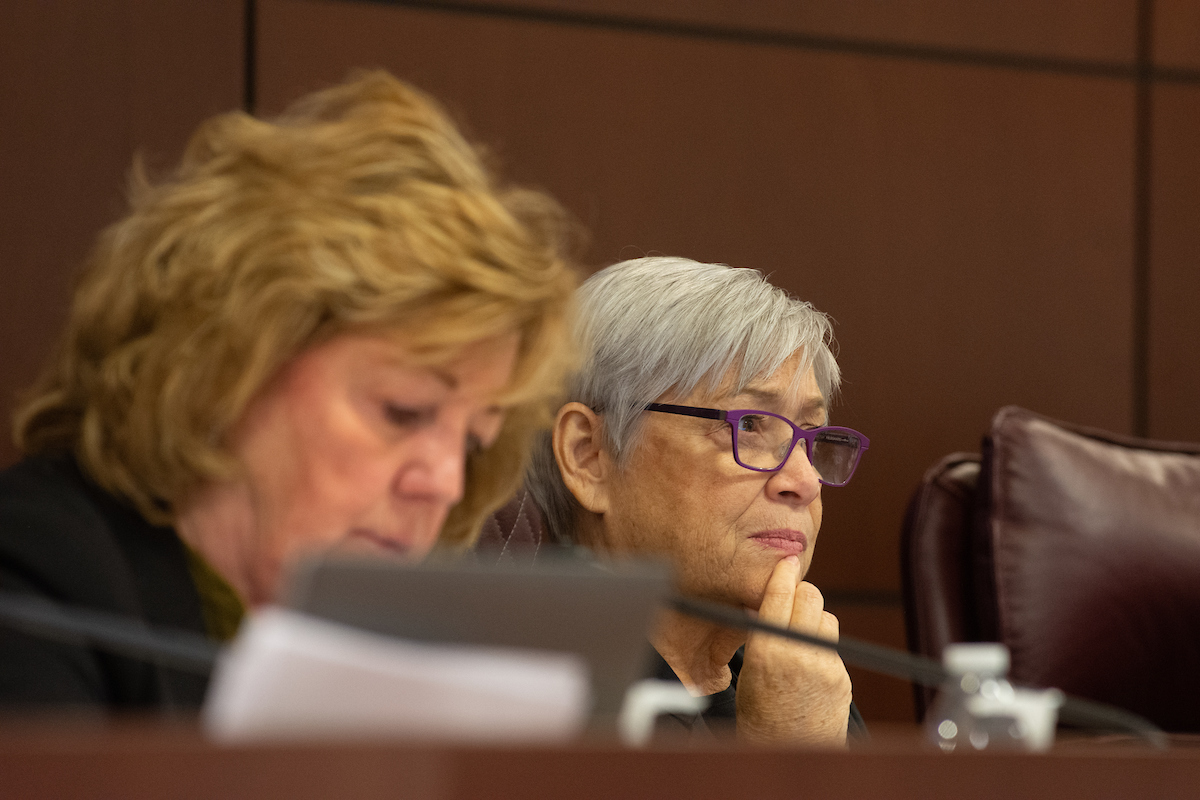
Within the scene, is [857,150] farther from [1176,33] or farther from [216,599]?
[216,599]

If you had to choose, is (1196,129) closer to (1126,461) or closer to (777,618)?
(1126,461)

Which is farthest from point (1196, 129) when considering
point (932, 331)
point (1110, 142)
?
point (932, 331)

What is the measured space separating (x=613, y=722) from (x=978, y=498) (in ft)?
4.76

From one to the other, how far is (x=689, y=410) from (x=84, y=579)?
96cm

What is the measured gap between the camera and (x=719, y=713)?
1787 mm

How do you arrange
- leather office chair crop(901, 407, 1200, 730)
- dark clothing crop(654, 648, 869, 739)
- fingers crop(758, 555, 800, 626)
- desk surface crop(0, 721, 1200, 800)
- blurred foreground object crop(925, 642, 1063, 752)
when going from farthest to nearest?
leather office chair crop(901, 407, 1200, 730) → fingers crop(758, 555, 800, 626) → dark clothing crop(654, 648, 869, 739) → blurred foreground object crop(925, 642, 1063, 752) → desk surface crop(0, 721, 1200, 800)

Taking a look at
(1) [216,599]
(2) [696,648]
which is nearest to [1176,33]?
(2) [696,648]

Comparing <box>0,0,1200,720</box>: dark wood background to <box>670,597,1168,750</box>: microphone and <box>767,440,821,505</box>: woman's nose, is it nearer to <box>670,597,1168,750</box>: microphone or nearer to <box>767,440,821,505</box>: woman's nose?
<box>767,440,821,505</box>: woman's nose

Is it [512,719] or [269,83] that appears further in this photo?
[269,83]

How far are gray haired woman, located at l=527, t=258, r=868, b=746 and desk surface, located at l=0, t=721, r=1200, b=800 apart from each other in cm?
114

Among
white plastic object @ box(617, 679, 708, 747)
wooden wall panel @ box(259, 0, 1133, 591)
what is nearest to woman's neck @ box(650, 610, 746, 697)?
wooden wall panel @ box(259, 0, 1133, 591)

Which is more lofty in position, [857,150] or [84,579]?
[857,150]

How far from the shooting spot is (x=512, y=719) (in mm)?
599

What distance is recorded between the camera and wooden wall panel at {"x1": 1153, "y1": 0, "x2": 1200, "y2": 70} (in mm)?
2609
